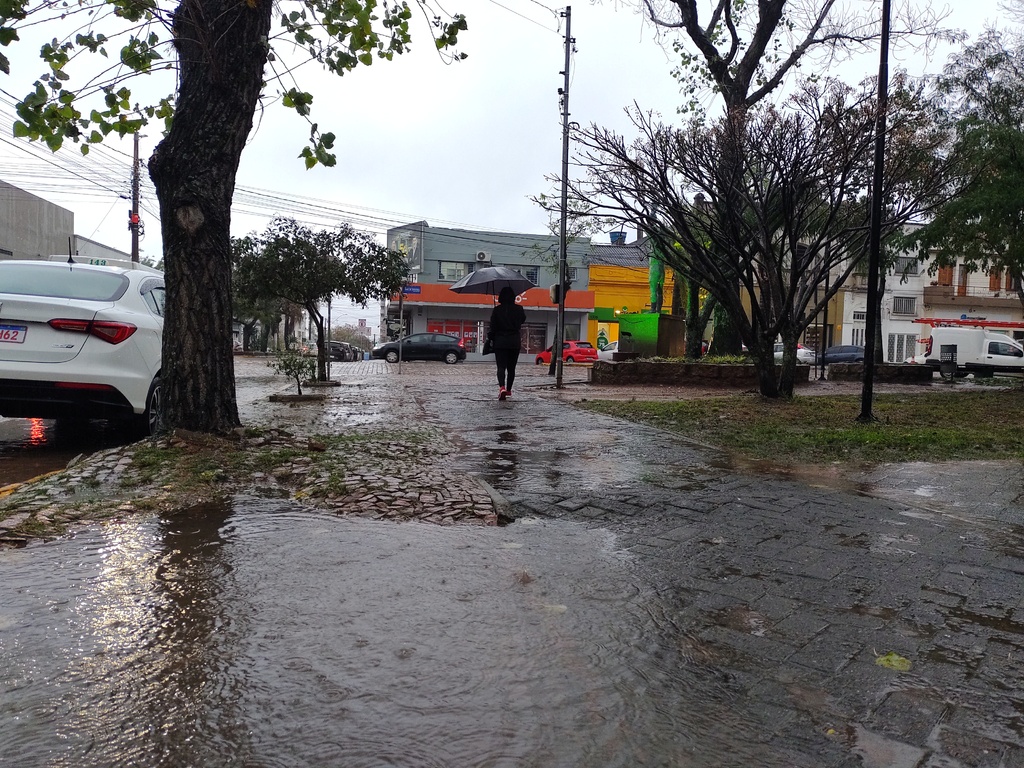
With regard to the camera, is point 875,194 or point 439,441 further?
point 875,194

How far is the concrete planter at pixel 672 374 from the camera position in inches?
683

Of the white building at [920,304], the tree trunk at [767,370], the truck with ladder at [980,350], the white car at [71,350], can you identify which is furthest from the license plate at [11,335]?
the white building at [920,304]

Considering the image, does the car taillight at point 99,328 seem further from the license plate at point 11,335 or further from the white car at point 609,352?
the white car at point 609,352

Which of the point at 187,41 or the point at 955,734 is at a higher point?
the point at 187,41

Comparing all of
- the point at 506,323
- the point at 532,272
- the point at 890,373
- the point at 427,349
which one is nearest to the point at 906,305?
the point at 532,272

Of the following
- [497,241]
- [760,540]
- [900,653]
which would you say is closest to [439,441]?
[760,540]

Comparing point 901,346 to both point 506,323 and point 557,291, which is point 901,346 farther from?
point 506,323

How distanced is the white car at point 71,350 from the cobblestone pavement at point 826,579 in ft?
8.25

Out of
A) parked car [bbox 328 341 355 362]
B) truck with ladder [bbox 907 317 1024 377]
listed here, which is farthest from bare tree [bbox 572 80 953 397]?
parked car [bbox 328 341 355 362]

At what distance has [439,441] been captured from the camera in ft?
22.7

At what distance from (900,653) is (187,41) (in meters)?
5.86

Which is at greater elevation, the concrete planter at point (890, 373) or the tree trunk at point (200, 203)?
the tree trunk at point (200, 203)

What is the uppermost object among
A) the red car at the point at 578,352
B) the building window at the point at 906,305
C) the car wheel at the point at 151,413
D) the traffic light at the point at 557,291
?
the building window at the point at 906,305

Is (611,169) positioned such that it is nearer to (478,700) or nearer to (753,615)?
(753,615)
